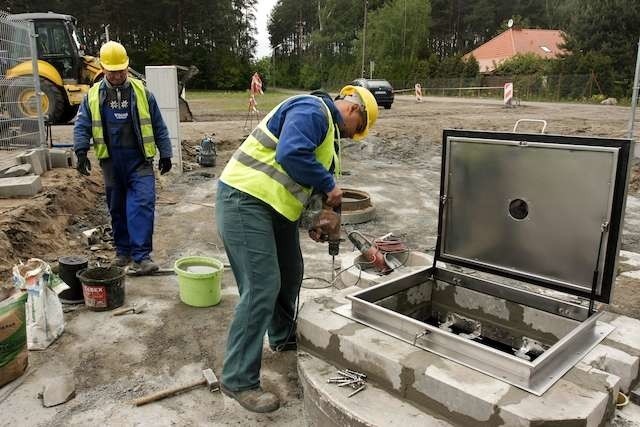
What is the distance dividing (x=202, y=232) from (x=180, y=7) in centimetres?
4454

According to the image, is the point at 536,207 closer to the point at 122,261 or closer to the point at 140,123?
the point at 140,123

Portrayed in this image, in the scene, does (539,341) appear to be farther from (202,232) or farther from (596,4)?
(596,4)

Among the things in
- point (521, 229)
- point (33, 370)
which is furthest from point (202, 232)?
point (521, 229)

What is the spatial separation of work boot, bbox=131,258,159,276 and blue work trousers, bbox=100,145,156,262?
4 cm

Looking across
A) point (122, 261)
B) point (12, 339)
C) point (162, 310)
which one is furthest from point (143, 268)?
point (12, 339)

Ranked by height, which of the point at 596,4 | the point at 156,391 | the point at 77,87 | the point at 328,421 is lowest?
the point at 156,391

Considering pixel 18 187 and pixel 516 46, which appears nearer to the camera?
pixel 18 187

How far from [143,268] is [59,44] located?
9.69 m

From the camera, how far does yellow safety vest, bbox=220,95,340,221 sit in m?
2.79

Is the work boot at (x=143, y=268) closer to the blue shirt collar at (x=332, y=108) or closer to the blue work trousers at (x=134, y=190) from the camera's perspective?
the blue work trousers at (x=134, y=190)

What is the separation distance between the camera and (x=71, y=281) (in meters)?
4.28

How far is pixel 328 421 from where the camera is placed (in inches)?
94.2

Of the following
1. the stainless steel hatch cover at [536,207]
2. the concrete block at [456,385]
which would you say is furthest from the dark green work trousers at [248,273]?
the stainless steel hatch cover at [536,207]

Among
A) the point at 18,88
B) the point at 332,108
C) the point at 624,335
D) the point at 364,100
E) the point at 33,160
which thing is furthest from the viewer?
the point at 18,88
